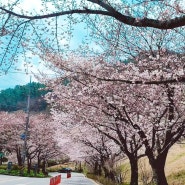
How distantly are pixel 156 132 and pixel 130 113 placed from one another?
125 cm

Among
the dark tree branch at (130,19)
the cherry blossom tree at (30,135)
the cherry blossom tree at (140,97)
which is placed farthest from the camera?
the cherry blossom tree at (30,135)

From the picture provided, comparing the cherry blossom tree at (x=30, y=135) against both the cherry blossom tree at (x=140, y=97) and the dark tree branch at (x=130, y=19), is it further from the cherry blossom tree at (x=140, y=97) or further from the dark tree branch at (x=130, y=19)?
the dark tree branch at (x=130, y=19)

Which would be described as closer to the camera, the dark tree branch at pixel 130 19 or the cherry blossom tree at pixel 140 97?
the dark tree branch at pixel 130 19

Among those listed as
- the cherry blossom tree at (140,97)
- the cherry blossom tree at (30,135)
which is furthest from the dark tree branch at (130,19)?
the cherry blossom tree at (30,135)

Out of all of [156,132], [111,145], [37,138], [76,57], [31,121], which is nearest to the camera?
[156,132]

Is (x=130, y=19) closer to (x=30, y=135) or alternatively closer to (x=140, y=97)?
(x=140, y=97)

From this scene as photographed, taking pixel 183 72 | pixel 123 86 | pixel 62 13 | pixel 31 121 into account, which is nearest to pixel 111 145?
pixel 123 86

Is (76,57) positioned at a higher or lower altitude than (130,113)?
higher

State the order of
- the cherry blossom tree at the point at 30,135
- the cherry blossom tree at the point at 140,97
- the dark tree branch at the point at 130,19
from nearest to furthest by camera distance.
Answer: the dark tree branch at the point at 130,19 → the cherry blossom tree at the point at 140,97 → the cherry blossom tree at the point at 30,135

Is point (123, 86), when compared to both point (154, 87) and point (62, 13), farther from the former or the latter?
point (62, 13)

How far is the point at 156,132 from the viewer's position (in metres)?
13.8

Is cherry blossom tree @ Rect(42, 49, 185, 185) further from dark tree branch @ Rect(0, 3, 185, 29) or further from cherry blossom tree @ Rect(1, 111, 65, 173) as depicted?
cherry blossom tree @ Rect(1, 111, 65, 173)

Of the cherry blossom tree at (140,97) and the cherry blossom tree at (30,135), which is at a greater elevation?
the cherry blossom tree at (30,135)

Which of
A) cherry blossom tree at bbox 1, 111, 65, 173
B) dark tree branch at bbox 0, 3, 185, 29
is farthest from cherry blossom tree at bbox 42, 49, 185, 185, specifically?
cherry blossom tree at bbox 1, 111, 65, 173
